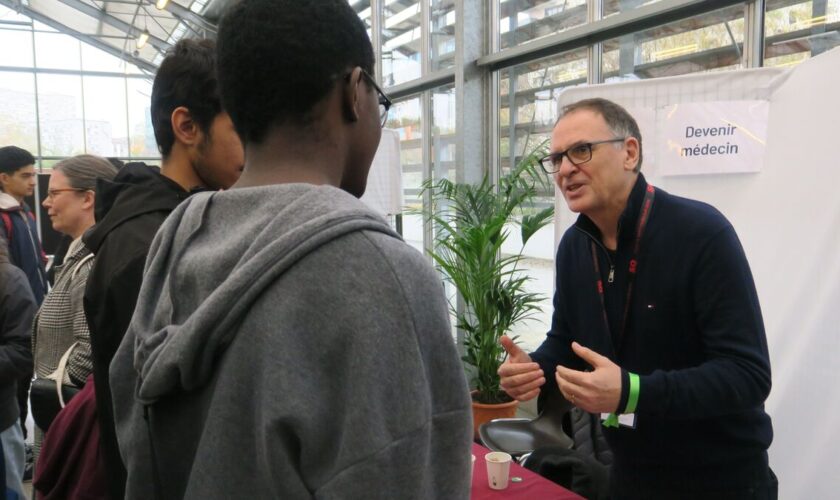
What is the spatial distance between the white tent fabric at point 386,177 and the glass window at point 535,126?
0.94m

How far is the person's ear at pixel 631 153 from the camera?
1.64m

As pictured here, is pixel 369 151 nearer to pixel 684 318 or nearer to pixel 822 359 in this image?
pixel 684 318

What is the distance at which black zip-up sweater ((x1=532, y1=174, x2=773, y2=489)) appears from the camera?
52.3 inches

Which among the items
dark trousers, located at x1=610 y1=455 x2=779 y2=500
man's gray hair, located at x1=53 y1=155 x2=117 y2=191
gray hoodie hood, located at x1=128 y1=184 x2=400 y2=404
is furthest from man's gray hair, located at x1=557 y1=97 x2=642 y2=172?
man's gray hair, located at x1=53 y1=155 x2=117 y2=191

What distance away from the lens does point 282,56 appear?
0.64m

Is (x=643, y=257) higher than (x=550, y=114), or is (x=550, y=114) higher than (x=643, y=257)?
(x=550, y=114)

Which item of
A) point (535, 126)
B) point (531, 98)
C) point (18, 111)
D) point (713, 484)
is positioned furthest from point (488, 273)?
point (18, 111)

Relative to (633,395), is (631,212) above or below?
above

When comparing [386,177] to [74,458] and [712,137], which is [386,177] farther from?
[74,458]

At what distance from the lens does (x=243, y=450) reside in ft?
2.04

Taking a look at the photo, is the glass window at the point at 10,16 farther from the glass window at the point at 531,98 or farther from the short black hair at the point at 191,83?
the short black hair at the point at 191,83

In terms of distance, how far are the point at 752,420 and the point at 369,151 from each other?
123cm

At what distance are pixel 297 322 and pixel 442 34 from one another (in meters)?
5.64

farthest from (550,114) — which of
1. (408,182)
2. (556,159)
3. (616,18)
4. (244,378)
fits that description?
(244,378)
